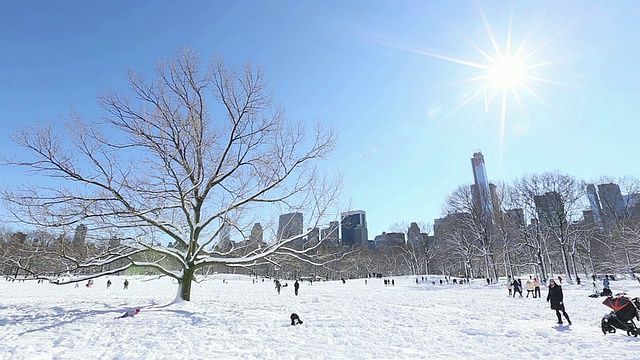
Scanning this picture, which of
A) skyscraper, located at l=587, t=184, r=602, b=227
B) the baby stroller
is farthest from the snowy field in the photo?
skyscraper, located at l=587, t=184, r=602, b=227

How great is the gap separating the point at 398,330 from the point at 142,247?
1081 centimetres

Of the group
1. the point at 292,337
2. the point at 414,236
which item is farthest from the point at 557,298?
the point at 414,236

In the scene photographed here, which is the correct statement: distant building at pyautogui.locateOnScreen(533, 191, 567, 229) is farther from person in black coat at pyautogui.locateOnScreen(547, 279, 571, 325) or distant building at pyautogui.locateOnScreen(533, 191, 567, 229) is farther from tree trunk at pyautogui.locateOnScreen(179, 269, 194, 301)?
tree trunk at pyautogui.locateOnScreen(179, 269, 194, 301)

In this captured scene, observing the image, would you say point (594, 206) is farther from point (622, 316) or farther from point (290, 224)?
point (290, 224)

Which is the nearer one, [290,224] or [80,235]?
[80,235]

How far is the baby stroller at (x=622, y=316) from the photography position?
804 centimetres

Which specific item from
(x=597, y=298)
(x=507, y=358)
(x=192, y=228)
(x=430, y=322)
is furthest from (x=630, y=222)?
(x=192, y=228)

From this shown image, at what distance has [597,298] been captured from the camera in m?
19.0

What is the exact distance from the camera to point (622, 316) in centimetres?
823

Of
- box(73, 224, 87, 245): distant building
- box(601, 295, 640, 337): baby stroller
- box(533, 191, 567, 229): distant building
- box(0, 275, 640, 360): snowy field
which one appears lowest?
box(0, 275, 640, 360): snowy field

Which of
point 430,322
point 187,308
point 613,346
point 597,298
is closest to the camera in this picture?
point 613,346

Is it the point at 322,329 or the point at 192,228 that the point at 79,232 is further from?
the point at 322,329

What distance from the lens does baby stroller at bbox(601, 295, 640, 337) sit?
8.04 metres

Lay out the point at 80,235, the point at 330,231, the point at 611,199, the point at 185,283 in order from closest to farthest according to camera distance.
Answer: the point at 80,235, the point at 185,283, the point at 330,231, the point at 611,199
